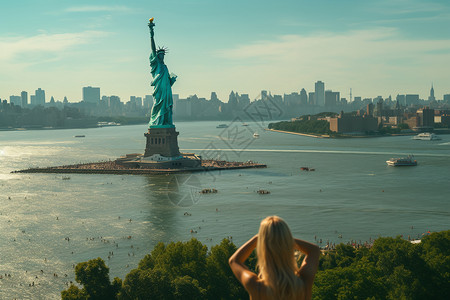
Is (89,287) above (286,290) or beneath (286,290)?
beneath

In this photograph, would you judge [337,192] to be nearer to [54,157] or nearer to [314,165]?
[314,165]

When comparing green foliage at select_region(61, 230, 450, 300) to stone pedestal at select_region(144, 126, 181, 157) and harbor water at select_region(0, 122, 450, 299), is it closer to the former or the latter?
harbor water at select_region(0, 122, 450, 299)

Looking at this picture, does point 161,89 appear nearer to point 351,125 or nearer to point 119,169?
point 119,169

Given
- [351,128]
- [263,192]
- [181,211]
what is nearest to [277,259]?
[181,211]

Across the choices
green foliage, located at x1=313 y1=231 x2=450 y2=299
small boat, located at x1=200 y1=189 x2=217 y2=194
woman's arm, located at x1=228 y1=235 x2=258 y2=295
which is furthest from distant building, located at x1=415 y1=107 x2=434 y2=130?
woman's arm, located at x1=228 y1=235 x2=258 y2=295

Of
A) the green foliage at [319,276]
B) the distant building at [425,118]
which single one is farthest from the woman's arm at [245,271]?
the distant building at [425,118]

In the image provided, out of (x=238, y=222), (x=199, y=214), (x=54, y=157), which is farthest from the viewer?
(x=54, y=157)

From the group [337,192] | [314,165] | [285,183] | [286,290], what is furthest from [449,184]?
[286,290]
